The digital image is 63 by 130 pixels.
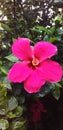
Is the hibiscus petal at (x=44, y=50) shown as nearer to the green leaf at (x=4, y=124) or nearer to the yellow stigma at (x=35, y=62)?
the yellow stigma at (x=35, y=62)

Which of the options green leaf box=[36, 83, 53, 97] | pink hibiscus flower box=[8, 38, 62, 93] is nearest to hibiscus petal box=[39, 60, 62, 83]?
pink hibiscus flower box=[8, 38, 62, 93]

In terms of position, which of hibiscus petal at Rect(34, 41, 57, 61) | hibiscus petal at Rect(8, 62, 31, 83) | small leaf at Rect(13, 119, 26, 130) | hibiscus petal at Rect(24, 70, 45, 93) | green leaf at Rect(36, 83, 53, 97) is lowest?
small leaf at Rect(13, 119, 26, 130)

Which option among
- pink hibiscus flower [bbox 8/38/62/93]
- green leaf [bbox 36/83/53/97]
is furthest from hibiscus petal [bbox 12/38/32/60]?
green leaf [bbox 36/83/53/97]

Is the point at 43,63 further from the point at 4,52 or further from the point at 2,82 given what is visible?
the point at 4,52

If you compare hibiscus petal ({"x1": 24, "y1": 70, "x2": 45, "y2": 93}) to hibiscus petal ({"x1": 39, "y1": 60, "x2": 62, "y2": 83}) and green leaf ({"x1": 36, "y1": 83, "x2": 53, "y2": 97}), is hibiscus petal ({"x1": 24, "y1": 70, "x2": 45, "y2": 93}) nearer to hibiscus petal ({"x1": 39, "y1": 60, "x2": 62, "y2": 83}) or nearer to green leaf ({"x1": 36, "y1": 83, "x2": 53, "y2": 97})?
hibiscus petal ({"x1": 39, "y1": 60, "x2": 62, "y2": 83})

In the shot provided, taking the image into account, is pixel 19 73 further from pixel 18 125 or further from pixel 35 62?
pixel 18 125

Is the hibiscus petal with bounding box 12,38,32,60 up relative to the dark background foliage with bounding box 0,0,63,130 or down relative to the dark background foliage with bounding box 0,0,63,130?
up

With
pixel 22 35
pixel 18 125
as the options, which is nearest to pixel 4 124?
pixel 18 125

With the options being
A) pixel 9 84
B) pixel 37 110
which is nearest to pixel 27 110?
pixel 37 110

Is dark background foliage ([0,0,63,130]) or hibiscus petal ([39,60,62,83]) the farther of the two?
dark background foliage ([0,0,63,130])
